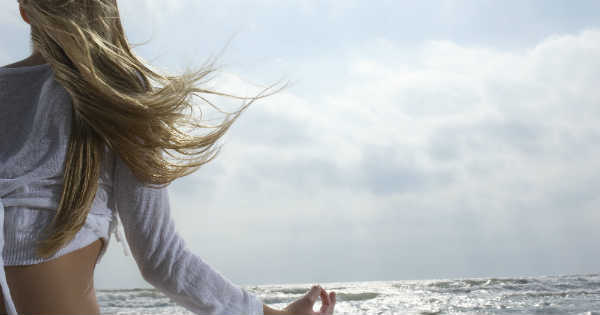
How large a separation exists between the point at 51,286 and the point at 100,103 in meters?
0.47

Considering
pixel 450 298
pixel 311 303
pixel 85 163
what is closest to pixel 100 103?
pixel 85 163

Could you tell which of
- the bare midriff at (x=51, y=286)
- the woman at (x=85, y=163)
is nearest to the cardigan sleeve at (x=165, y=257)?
the woman at (x=85, y=163)

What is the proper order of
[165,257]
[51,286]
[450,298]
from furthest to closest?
[450,298], [165,257], [51,286]

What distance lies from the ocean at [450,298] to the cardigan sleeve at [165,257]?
2837 millimetres

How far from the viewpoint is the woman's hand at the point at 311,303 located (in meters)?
1.95

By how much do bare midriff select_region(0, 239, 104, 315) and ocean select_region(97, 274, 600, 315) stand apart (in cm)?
325

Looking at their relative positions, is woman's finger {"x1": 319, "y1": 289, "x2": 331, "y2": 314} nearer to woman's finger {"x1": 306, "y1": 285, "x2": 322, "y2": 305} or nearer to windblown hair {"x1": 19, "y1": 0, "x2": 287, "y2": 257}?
woman's finger {"x1": 306, "y1": 285, "x2": 322, "y2": 305}

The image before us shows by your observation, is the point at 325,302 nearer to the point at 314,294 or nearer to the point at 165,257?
the point at 314,294

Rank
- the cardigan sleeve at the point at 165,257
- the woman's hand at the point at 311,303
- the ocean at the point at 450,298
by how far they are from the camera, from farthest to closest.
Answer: the ocean at the point at 450,298 < the woman's hand at the point at 311,303 < the cardigan sleeve at the point at 165,257

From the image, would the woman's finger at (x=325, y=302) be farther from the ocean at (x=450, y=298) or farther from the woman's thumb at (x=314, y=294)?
the ocean at (x=450, y=298)

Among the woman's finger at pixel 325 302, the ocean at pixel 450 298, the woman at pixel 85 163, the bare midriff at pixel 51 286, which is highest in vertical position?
the woman at pixel 85 163

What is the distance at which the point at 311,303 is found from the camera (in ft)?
6.55

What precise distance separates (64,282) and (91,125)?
40 centimetres

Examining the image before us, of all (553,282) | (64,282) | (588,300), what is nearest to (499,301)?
(588,300)
